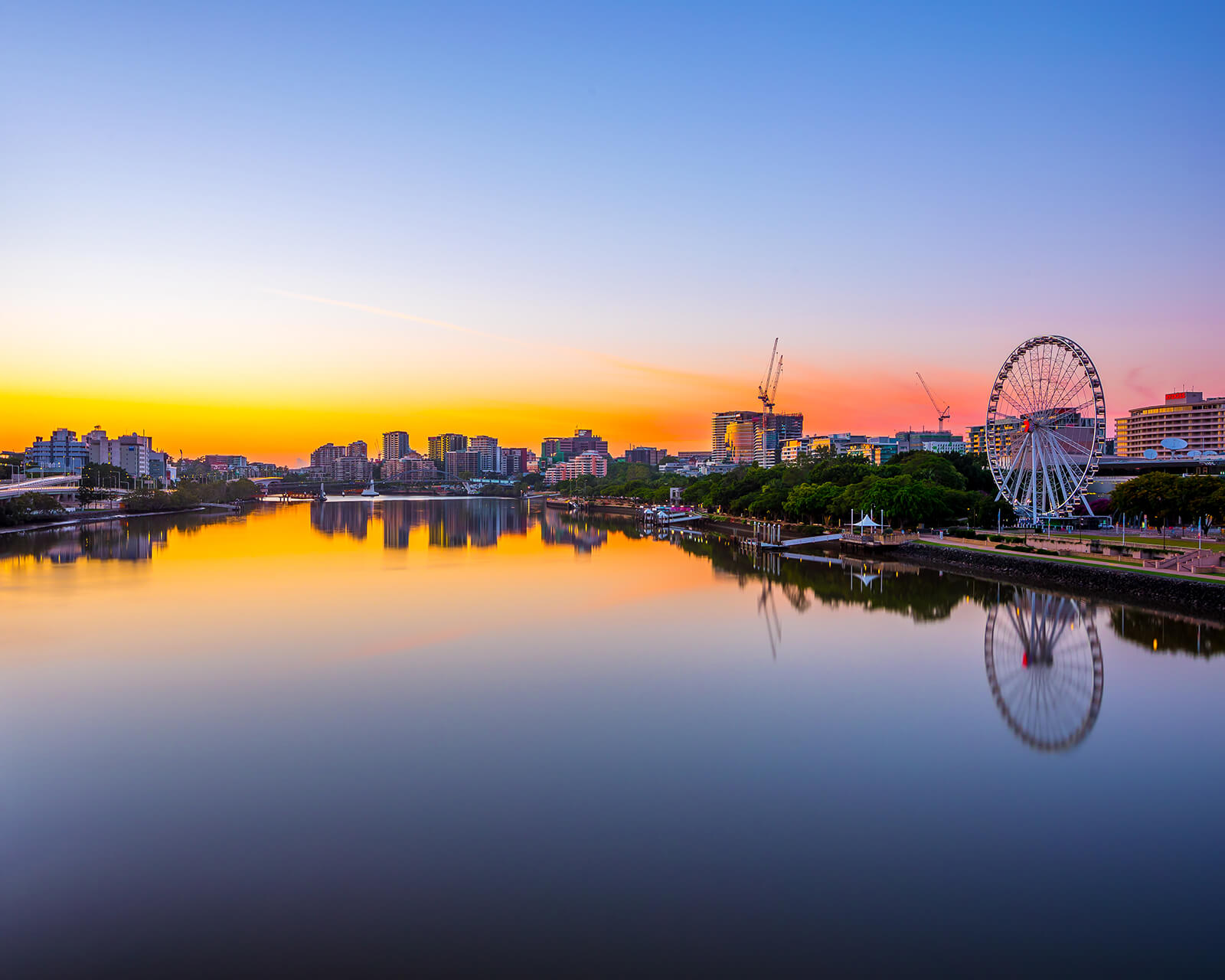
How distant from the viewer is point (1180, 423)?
98.7 metres

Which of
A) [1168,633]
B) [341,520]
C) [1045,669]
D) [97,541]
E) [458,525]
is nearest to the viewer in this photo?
[1045,669]

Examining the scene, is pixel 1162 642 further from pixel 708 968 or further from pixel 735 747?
pixel 708 968

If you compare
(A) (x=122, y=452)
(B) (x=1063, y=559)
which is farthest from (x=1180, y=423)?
(A) (x=122, y=452)

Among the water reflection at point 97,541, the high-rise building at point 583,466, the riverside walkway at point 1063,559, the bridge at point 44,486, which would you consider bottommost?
the water reflection at point 97,541

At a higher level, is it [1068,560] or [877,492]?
[877,492]

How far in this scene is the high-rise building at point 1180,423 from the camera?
94188mm

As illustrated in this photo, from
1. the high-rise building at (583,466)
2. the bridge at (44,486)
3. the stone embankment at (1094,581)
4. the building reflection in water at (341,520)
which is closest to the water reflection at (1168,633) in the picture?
the stone embankment at (1094,581)

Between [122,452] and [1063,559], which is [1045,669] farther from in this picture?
[122,452]

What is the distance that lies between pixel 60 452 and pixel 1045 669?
149618 millimetres


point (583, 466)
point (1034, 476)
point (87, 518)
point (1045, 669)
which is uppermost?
point (583, 466)

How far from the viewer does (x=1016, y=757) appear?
11969 millimetres

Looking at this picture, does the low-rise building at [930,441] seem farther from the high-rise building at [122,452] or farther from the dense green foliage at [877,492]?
the high-rise building at [122,452]

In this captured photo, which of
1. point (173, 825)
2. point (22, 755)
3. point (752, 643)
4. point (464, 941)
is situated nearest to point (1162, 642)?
point (752, 643)

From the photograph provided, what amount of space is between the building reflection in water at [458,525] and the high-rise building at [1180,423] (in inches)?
2604
